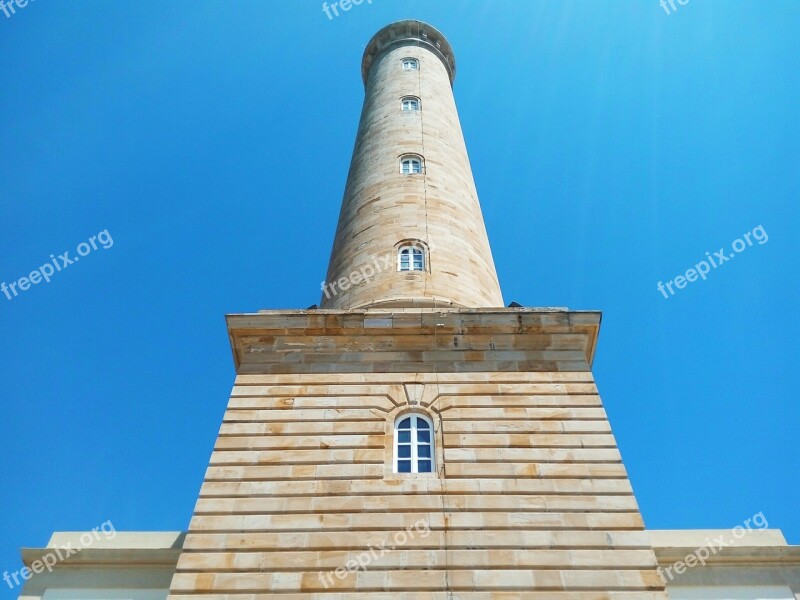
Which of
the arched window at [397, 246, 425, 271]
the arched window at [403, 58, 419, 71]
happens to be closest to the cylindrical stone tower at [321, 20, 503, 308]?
the arched window at [397, 246, 425, 271]

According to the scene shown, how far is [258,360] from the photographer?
12.9m

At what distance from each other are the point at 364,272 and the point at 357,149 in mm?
6997

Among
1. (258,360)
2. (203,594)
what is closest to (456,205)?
(258,360)

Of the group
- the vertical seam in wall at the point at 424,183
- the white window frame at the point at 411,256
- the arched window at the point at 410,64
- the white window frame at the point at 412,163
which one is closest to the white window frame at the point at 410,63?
the arched window at the point at 410,64

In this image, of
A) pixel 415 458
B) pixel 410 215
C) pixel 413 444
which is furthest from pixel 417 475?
pixel 410 215

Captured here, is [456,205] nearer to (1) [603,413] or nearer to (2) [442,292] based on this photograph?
(2) [442,292]

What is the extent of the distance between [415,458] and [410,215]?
270 inches

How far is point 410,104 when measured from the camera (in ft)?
72.4

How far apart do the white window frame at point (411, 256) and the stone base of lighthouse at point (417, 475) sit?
2120 mm

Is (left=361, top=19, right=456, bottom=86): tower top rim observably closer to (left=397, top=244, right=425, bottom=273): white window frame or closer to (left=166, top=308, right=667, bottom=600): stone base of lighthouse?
(left=397, top=244, right=425, bottom=273): white window frame

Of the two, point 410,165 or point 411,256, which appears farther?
point 410,165

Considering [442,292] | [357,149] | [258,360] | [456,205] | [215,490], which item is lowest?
[215,490]
